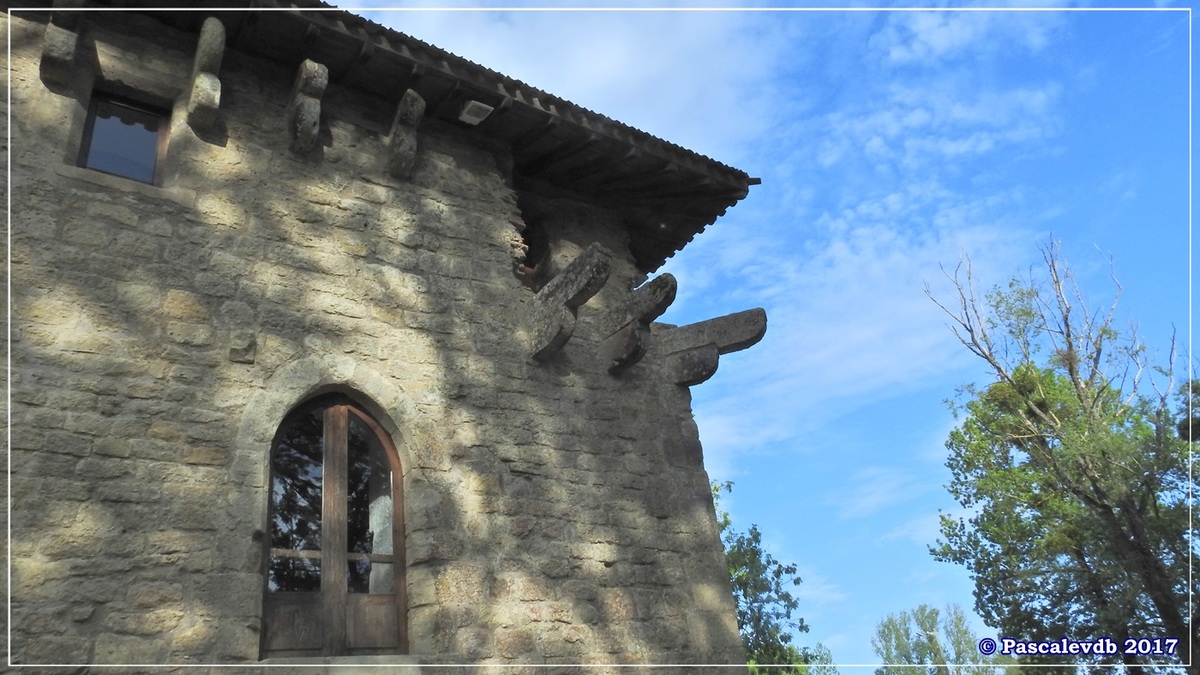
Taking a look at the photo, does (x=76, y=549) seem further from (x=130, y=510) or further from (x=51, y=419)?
(x=51, y=419)

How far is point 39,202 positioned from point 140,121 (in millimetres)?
1005

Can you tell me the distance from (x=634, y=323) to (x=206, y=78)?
10.5 feet

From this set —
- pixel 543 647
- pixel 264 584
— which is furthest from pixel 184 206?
pixel 543 647

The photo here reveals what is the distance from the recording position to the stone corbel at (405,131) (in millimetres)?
5523

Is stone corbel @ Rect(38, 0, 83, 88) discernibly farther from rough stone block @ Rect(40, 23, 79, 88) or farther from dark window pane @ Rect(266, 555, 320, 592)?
dark window pane @ Rect(266, 555, 320, 592)

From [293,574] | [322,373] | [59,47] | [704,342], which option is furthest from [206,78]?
[704,342]

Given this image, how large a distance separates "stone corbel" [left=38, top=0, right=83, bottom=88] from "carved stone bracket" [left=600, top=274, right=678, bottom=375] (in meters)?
3.73

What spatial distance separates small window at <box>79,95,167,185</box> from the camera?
186 inches

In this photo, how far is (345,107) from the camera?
573 cm

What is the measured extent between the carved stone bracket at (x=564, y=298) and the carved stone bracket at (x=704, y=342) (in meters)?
1.21

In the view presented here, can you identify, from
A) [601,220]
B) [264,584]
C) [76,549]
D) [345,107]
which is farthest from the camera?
[601,220]

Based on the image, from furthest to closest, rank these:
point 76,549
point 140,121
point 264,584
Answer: point 140,121 → point 264,584 → point 76,549

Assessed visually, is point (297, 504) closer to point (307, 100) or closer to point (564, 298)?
point (564, 298)

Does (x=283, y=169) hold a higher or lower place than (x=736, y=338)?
higher
